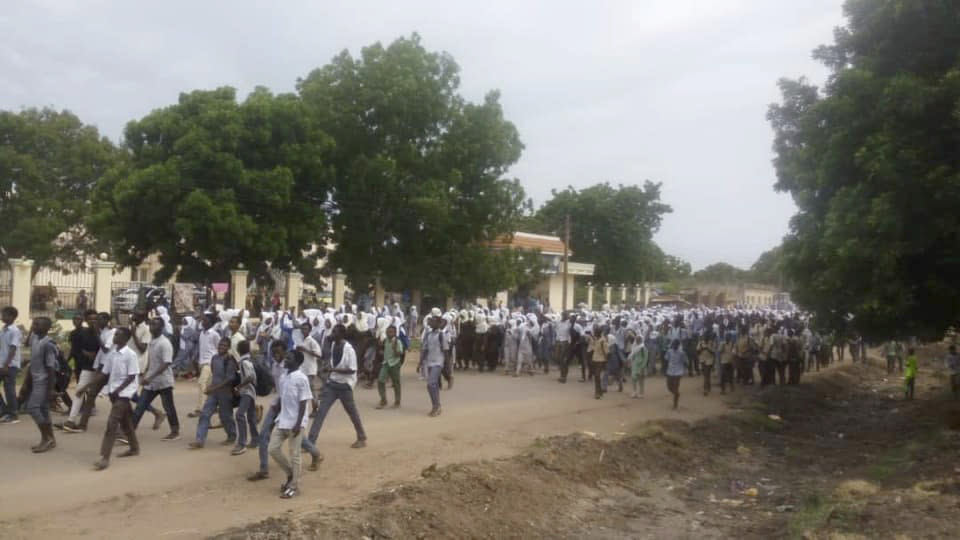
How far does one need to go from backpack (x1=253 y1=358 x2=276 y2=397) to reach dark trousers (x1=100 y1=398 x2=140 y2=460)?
4.90ft

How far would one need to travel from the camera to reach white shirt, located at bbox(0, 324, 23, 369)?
12.2m

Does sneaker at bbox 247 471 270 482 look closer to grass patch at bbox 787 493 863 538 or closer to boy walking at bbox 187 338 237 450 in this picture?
boy walking at bbox 187 338 237 450

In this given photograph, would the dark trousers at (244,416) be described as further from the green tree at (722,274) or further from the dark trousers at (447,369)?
the green tree at (722,274)

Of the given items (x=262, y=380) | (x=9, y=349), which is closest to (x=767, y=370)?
(x=262, y=380)

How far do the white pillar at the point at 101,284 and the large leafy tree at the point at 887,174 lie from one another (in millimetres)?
18635

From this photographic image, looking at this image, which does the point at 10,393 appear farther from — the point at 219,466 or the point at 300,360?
the point at 300,360

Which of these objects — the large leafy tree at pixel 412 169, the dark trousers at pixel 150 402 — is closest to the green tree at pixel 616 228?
the large leafy tree at pixel 412 169

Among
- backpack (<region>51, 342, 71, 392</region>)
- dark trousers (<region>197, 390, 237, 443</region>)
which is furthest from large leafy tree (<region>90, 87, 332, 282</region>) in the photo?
dark trousers (<region>197, 390, 237, 443</region>)

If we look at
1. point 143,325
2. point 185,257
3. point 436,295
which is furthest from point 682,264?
point 143,325

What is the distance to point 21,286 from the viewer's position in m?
23.0

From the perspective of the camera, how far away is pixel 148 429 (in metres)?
12.7

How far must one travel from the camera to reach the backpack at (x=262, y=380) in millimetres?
10969

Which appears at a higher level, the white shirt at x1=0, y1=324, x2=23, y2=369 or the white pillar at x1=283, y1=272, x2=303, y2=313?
the white pillar at x1=283, y1=272, x2=303, y2=313

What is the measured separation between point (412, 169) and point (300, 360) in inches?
998
